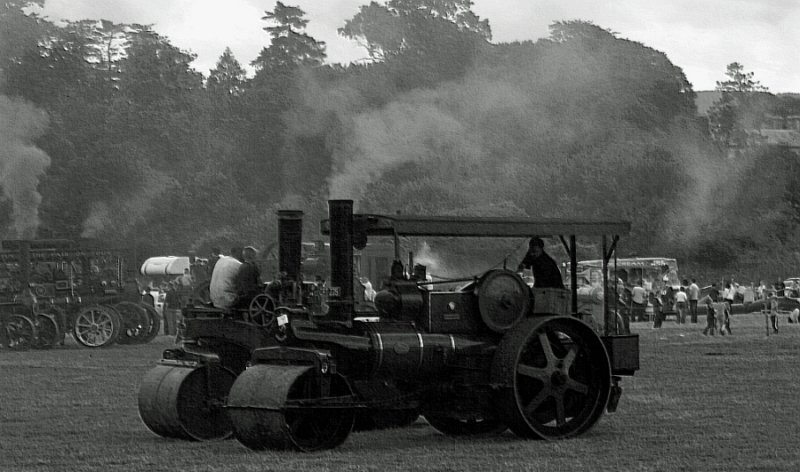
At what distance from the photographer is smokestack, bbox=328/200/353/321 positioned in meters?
12.0

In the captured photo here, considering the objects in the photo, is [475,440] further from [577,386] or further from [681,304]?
[681,304]

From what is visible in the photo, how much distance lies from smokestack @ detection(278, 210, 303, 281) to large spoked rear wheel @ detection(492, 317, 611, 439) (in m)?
1.85

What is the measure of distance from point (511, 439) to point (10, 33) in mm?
40256

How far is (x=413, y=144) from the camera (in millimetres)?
52750

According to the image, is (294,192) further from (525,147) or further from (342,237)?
(342,237)

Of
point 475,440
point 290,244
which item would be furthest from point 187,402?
point 475,440

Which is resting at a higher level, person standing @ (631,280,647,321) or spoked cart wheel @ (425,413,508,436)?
person standing @ (631,280,647,321)

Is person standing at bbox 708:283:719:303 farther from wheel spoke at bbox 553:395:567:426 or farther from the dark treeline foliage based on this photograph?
wheel spoke at bbox 553:395:567:426

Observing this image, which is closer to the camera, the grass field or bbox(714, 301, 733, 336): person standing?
the grass field

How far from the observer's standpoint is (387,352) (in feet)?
39.2

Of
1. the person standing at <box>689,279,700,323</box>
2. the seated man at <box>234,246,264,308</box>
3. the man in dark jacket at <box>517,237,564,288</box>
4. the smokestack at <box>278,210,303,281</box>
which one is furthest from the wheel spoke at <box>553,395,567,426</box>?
the person standing at <box>689,279,700,323</box>

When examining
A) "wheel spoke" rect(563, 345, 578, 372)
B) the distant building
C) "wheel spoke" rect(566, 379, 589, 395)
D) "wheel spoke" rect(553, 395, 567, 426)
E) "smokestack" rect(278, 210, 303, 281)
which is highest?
the distant building

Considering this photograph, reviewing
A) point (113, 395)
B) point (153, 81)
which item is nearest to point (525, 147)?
point (153, 81)

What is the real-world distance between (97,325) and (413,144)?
24476mm
